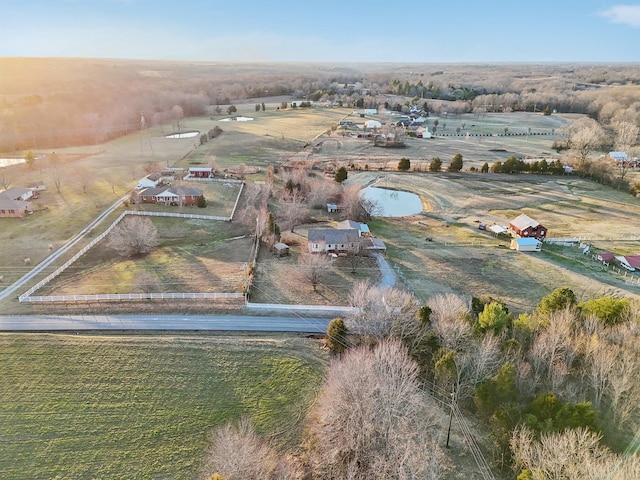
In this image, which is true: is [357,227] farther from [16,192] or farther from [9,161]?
[9,161]

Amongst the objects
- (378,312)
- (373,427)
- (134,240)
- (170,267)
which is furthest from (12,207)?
(373,427)

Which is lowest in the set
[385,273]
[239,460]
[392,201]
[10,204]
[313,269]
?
[392,201]

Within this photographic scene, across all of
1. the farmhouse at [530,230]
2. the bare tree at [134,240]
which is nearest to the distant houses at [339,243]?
the bare tree at [134,240]

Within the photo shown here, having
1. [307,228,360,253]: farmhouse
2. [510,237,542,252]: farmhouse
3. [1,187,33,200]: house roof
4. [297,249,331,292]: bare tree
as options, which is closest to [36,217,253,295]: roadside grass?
[297,249,331,292]: bare tree

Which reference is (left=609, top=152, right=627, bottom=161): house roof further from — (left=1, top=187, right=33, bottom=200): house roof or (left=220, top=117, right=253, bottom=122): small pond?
(left=1, top=187, right=33, bottom=200): house roof

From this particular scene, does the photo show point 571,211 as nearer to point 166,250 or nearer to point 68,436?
point 166,250

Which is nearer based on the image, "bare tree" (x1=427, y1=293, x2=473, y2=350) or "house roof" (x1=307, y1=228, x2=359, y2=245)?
"bare tree" (x1=427, y1=293, x2=473, y2=350)
